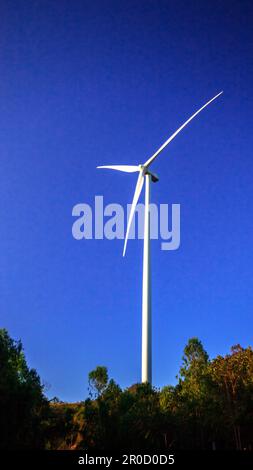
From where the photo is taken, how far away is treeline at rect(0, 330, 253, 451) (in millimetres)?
33031

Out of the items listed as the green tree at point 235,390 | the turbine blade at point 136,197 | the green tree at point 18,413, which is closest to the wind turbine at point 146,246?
the turbine blade at point 136,197

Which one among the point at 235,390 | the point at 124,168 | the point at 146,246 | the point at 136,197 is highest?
the point at 124,168

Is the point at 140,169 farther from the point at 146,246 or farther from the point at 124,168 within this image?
the point at 146,246

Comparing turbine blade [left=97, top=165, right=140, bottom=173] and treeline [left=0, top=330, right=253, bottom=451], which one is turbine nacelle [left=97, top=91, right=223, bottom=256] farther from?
treeline [left=0, top=330, right=253, bottom=451]

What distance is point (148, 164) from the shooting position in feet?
215

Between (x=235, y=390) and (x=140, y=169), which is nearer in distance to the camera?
(x=235, y=390)

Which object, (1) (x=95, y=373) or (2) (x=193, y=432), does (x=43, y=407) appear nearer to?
(2) (x=193, y=432)

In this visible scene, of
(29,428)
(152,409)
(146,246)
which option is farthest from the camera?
(146,246)

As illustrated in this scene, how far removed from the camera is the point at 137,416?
39.6m

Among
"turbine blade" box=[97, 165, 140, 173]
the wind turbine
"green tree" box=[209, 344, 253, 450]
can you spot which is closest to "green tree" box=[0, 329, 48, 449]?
the wind turbine

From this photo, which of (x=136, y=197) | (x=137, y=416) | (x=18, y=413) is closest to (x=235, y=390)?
(x=137, y=416)

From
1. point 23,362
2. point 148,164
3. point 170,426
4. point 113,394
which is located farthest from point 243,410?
point 148,164

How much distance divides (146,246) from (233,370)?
1857cm

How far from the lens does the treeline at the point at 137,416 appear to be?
108ft
